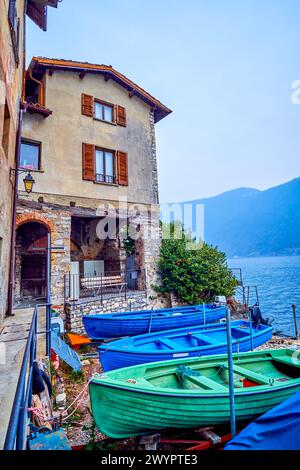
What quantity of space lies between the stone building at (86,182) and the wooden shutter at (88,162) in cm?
4

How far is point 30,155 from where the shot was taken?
10.7 m

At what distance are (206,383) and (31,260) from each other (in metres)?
10.0

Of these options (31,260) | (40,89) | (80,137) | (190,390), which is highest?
(40,89)

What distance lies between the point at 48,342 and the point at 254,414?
4.13m

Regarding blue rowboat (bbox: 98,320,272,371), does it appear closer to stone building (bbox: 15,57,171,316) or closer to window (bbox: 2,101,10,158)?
stone building (bbox: 15,57,171,316)

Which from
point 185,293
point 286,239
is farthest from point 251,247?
point 185,293

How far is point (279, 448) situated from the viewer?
122 inches

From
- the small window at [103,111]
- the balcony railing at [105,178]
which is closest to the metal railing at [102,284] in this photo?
the balcony railing at [105,178]

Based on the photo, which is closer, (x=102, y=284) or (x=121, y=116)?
(x=102, y=284)

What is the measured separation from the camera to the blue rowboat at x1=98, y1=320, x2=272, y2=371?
635 centimetres

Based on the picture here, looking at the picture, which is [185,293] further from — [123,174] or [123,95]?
[123,95]

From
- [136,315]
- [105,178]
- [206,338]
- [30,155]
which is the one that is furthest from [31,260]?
[206,338]

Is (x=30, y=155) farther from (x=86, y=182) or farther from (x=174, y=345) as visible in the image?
(x=174, y=345)

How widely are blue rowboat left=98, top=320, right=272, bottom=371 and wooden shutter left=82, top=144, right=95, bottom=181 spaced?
7.29m
